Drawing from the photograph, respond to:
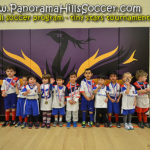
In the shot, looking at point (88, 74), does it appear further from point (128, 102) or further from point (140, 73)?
point (140, 73)

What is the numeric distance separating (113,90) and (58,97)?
4.62ft

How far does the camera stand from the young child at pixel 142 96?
339 cm

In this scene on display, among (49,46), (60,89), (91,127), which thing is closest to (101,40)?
(49,46)

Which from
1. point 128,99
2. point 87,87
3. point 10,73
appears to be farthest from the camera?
point 10,73

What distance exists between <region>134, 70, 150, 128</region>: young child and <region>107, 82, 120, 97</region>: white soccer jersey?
0.47m

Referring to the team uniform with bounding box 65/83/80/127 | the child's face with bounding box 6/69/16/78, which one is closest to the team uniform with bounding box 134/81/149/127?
the team uniform with bounding box 65/83/80/127

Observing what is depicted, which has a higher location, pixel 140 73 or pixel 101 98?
pixel 140 73

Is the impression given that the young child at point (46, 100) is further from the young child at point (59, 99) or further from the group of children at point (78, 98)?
the young child at point (59, 99)

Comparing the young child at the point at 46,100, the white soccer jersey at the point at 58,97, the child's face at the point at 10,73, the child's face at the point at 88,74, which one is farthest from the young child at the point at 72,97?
the child's face at the point at 10,73

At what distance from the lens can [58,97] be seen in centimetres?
341

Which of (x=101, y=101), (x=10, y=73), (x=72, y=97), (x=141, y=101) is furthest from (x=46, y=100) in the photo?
(x=141, y=101)

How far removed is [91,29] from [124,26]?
1.02 meters

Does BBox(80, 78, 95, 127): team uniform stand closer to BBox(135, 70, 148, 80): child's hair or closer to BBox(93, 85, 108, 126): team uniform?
BBox(93, 85, 108, 126): team uniform

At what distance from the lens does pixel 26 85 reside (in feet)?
11.1
